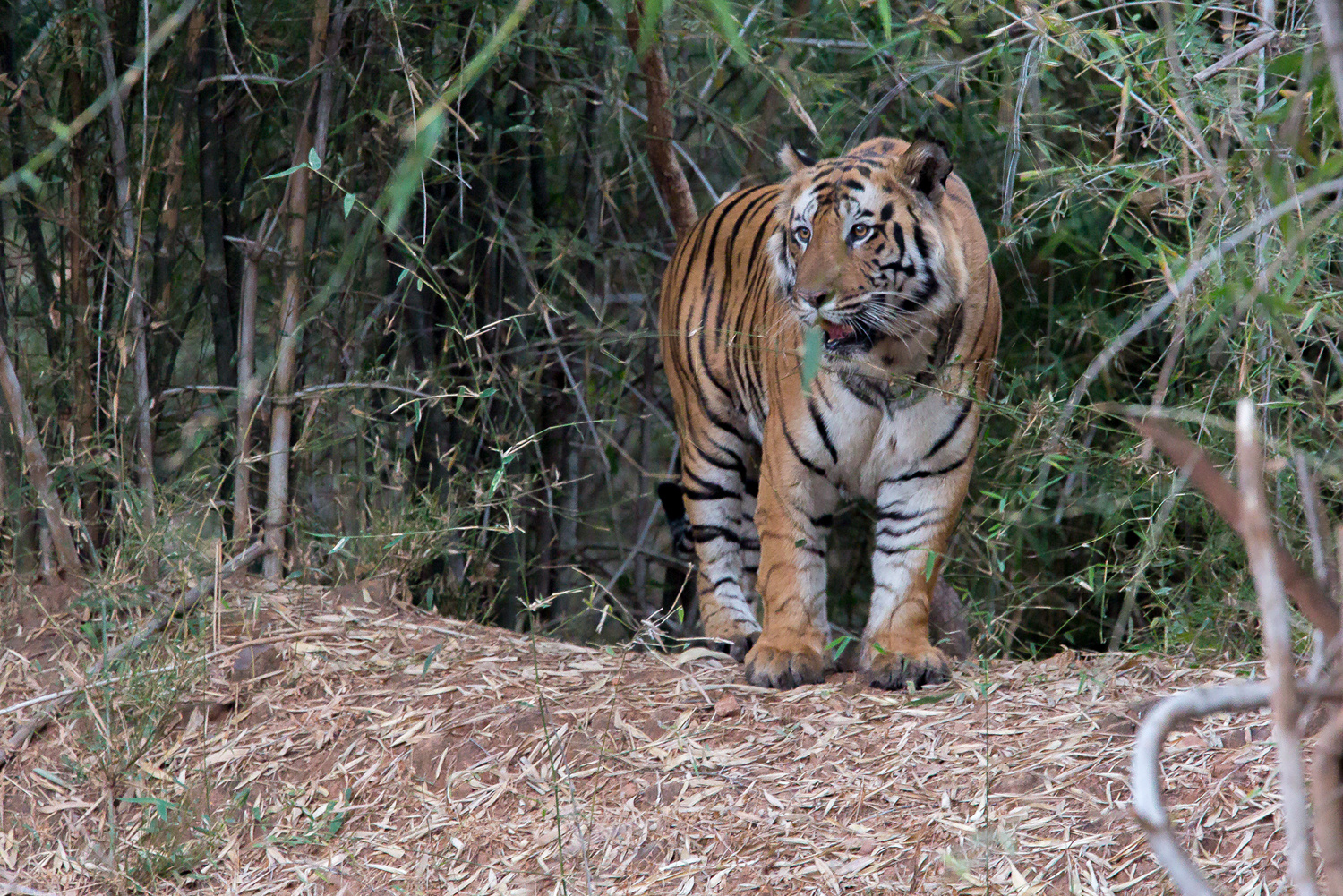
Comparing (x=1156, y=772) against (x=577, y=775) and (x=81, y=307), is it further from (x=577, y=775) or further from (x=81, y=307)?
(x=81, y=307)

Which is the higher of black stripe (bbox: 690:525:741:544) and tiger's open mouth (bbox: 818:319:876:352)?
tiger's open mouth (bbox: 818:319:876:352)

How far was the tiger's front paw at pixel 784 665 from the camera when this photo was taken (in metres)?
2.95

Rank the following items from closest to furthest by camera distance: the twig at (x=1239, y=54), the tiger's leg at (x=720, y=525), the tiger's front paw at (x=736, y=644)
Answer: the twig at (x=1239, y=54) < the tiger's front paw at (x=736, y=644) < the tiger's leg at (x=720, y=525)

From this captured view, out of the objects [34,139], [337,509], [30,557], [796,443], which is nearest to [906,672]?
[796,443]

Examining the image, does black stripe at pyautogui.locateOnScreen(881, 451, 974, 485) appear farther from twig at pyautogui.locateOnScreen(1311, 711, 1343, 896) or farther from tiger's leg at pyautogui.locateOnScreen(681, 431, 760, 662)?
twig at pyautogui.locateOnScreen(1311, 711, 1343, 896)

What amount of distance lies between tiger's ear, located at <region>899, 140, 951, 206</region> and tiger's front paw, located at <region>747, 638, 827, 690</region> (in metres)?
1.06

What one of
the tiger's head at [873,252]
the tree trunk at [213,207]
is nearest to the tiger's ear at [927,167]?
the tiger's head at [873,252]

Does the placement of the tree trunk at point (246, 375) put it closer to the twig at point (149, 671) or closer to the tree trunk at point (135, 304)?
the tree trunk at point (135, 304)

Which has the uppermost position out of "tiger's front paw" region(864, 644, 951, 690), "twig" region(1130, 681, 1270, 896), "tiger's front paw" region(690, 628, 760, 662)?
"twig" region(1130, 681, 1270, 896)

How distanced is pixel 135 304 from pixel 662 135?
4.72ft

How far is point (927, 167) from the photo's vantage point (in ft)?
9.70

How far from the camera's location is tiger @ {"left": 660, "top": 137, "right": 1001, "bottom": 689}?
9.50ft

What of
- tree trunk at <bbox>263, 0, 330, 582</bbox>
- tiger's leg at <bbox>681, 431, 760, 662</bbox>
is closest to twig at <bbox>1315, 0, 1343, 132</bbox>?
tree trunk at <bbox>263, 0, 330, 582</bbox>

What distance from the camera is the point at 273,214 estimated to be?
3.43 m
